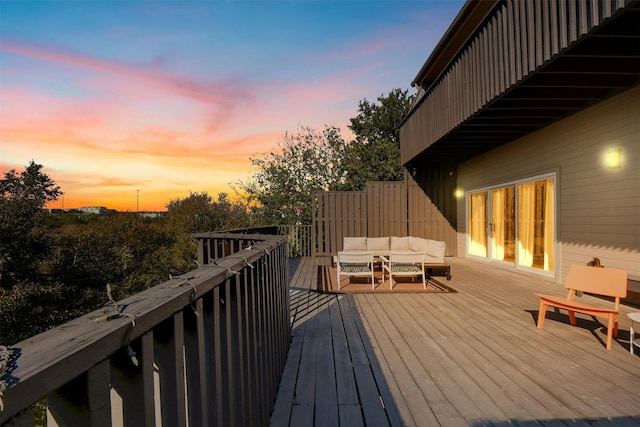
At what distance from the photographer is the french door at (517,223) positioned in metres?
6.54

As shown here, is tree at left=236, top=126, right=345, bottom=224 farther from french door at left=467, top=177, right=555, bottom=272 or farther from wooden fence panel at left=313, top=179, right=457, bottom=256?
french door at left=467, top=177, right=555, bottom=272

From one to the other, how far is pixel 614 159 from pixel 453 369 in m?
4.43

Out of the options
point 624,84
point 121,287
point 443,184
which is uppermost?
point 624,84

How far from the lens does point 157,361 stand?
0.87 metres

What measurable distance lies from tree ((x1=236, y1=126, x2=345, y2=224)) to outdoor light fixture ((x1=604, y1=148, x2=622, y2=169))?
39.1 ft

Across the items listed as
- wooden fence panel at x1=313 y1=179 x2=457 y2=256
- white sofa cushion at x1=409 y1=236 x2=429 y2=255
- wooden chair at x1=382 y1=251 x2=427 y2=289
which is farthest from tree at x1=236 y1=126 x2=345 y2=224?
wooden chair at x1=382 y1=251 x2=427 y2=289

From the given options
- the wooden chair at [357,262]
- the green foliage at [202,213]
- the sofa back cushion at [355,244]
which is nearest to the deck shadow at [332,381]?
the wooden chair at [357,262]

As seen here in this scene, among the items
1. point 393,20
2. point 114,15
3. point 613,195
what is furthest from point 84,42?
point 613,195

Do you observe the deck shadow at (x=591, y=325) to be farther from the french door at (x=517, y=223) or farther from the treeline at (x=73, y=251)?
the treeline at (x=73, y=251)

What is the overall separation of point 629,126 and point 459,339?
4.12m

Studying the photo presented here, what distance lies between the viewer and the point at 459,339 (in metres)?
3.52

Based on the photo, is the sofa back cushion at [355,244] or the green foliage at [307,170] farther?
the green foliage at [307,170]

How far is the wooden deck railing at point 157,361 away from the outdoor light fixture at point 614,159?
575 cm

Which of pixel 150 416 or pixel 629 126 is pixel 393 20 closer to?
pixel 629 126
